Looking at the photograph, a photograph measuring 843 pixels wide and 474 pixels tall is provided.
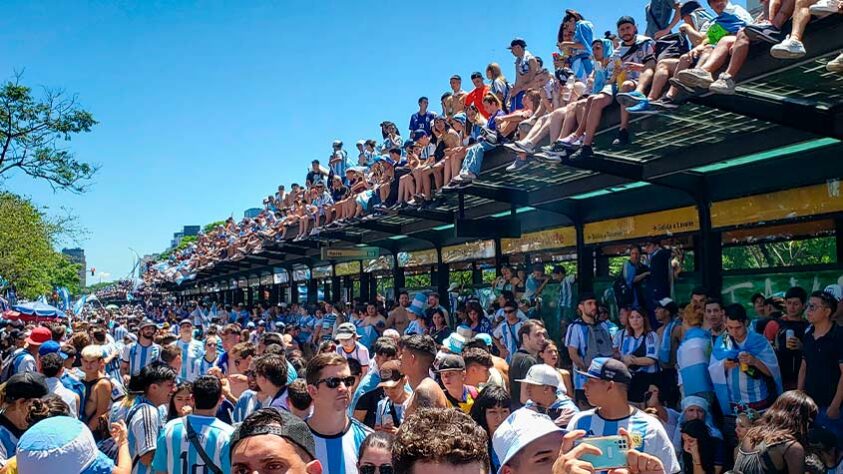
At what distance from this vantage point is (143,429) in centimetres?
542

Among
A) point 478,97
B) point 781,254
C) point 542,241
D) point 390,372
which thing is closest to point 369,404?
point 390,372

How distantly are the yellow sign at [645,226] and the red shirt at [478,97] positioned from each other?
270 centimetres

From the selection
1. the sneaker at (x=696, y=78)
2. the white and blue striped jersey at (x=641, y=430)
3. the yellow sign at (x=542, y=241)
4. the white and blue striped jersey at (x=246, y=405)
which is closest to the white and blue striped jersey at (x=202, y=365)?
the white and blue striped jersey at (x=246, y=405)

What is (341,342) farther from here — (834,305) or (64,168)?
(64,168)

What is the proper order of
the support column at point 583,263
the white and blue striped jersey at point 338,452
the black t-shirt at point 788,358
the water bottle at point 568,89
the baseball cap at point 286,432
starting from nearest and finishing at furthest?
the baseball cap at point 286,432 → the white and blue striped jersey at point 338,452 → the black t-shirt at point 788,358 → the water bottle at point 568,89 → the support column at point 583,263

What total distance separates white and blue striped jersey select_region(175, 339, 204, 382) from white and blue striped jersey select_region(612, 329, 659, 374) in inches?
216

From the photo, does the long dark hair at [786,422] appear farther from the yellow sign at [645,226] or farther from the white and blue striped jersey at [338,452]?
the yellow sign at [645,226]

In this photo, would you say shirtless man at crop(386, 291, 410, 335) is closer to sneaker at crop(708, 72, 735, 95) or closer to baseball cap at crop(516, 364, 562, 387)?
sneaker at crop(708, 72, 735, 95)

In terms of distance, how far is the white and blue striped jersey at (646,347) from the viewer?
8609mm

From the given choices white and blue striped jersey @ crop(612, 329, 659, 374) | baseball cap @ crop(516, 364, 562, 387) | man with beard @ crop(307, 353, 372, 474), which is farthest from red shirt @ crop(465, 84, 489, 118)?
man with beard @ crop(307, 353, 372, 474)

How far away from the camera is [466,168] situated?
11086 millimetres

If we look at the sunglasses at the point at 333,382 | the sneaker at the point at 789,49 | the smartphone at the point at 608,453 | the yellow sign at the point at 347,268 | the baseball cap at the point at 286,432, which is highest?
the sneaker at the point at 789,49

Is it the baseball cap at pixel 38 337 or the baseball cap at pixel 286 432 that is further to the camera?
the baseball cap at pixel 38 337

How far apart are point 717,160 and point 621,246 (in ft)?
10.7
